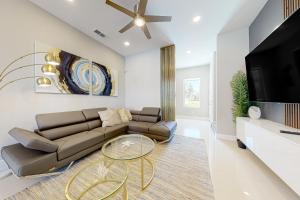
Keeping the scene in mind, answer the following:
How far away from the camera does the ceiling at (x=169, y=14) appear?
7.63 feet

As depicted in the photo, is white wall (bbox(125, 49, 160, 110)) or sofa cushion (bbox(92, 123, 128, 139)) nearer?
sofa cushion (bbox(92, 123, 128, 139))

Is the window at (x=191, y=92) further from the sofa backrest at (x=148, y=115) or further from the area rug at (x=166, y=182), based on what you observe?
the area rug at (x=166, y=182)

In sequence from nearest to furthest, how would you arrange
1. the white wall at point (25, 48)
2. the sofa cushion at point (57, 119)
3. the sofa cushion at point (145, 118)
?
the white wall at point (25, 48) → the sofa cushion at point (57, 119) → the sofa cushion at point (145, 118)

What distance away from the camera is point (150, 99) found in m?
4.52

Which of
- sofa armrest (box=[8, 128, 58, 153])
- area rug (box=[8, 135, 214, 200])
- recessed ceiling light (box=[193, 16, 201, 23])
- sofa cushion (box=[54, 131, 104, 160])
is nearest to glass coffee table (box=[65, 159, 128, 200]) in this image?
area rug (box=[8, 135, 214, 200])

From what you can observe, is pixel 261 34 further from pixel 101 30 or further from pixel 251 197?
pixel 101 30

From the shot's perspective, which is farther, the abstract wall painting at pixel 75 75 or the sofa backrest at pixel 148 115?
the sofa backrest at pixel 148 115

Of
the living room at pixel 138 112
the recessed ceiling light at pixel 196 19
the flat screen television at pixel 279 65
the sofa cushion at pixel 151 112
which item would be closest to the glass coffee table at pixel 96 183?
the living room at pixel 138 112

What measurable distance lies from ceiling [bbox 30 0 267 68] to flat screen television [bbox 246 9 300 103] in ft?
3.68

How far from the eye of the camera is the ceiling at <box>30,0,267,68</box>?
2327 mm

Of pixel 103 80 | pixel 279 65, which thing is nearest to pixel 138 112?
pixel 103 80

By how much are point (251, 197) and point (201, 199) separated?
0.61 meters

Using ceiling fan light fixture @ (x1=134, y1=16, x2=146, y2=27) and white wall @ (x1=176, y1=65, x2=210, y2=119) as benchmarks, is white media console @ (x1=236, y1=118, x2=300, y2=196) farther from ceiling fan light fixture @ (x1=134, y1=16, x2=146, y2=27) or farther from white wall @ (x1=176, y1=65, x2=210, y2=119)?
white wall @ (x1=176, y1=65, x2=210, y2=119)

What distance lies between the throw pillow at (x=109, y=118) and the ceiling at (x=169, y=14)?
89.5 inches
